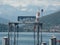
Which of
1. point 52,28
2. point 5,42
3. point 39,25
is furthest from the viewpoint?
point 52,28

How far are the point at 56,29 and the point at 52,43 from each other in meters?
161

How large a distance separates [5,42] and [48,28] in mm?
156598

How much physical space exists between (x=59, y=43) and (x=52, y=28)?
97.2 metres

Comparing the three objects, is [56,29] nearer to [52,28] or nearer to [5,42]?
[52,28]

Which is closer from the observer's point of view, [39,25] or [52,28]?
[39,25]

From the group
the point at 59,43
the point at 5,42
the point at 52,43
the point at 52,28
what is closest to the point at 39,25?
the point at 5,42

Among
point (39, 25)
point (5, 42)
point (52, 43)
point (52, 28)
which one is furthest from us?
point (52, 28)

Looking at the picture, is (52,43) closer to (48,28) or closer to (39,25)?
(39,25)

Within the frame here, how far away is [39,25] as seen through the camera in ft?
162

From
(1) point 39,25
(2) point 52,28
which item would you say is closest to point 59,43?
(1) point 39,25

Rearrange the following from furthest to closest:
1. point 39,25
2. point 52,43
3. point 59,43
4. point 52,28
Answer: point 52,28, point 59,43, point 39,25, point 52,43

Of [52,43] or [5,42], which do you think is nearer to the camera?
[52,43]

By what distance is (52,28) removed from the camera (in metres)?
187

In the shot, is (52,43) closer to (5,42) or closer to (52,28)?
(5,42)
